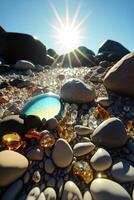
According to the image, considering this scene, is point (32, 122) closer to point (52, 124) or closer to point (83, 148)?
point (52, 124)

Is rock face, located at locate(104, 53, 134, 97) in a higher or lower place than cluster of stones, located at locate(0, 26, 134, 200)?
higher

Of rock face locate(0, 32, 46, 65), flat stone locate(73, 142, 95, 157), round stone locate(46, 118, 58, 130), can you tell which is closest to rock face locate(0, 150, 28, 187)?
flat stone locate(73, 142, 95, 157)

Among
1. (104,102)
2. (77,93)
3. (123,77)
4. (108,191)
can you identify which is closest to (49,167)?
(108,191)

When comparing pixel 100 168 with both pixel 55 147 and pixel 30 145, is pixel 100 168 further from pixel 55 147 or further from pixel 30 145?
pixel 30 145

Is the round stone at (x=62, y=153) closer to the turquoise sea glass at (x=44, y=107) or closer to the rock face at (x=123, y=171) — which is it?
the rock face at (x=123, y=171)

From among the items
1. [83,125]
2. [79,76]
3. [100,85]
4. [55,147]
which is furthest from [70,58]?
[55,147]

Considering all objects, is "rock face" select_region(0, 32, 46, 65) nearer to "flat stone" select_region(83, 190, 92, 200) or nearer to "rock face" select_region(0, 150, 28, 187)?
"rock face" select_region(0, 150, 28, 187)

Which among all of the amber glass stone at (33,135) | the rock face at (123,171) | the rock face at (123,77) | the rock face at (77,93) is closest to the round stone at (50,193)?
the rock face at (123,171)
